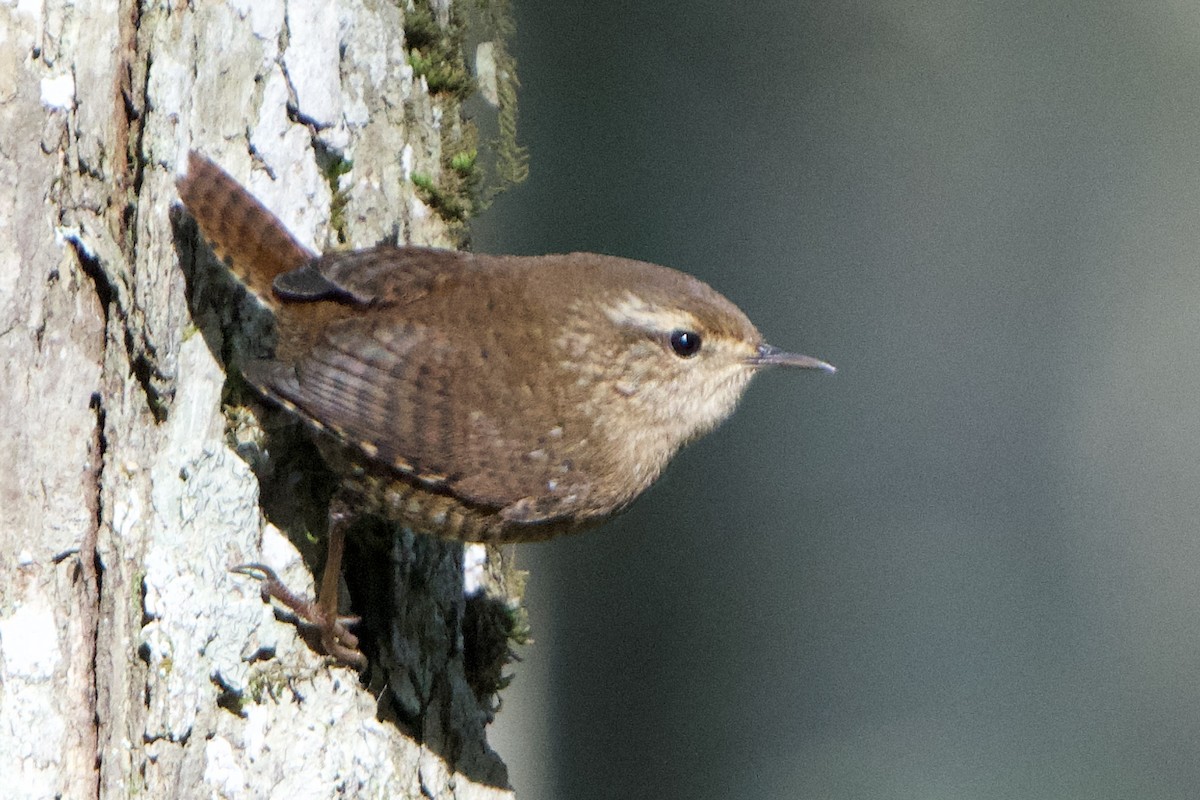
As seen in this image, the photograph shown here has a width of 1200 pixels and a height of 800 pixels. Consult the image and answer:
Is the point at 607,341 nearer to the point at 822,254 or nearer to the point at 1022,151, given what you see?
the point at 822,254

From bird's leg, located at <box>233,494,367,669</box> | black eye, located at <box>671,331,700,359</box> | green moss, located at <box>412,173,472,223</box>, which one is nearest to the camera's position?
bird's leg, located at <box>233,494,367,669</box>

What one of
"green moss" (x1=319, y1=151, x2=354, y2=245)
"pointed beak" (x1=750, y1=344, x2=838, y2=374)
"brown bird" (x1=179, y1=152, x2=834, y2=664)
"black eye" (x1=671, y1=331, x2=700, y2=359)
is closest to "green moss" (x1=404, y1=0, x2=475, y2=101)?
"green moss" (x1=319, y1=151, x2=354, y2=245)

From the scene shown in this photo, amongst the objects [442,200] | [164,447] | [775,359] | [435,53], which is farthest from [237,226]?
[775,359]

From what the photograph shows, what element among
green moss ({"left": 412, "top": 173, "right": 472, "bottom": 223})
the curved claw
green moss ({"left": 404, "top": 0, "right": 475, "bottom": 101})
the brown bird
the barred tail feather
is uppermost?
green moss ({"left": 404, "top": 0, "right": 475, "bottom": 101})

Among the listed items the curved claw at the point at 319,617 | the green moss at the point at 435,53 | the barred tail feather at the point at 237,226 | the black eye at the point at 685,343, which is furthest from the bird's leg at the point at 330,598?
the green moss at the point at 435,53

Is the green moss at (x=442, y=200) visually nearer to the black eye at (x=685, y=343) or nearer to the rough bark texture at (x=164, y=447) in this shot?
the rough bark texture at (x=164, y=447)

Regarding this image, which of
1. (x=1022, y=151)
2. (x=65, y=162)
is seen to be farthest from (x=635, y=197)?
(x=65, y=162)

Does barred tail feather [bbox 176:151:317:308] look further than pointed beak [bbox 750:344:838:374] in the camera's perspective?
No

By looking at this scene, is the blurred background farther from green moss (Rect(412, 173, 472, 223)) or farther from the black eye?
the black eye

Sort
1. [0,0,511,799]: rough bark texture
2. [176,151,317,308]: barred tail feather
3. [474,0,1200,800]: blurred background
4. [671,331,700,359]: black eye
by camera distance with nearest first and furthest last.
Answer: [0,0,511,799]: rough bark texture
[176,151,317,308]: barred tail feather
[671,331,700,359]: black eye
[474,0,1200,800]: blurred background
